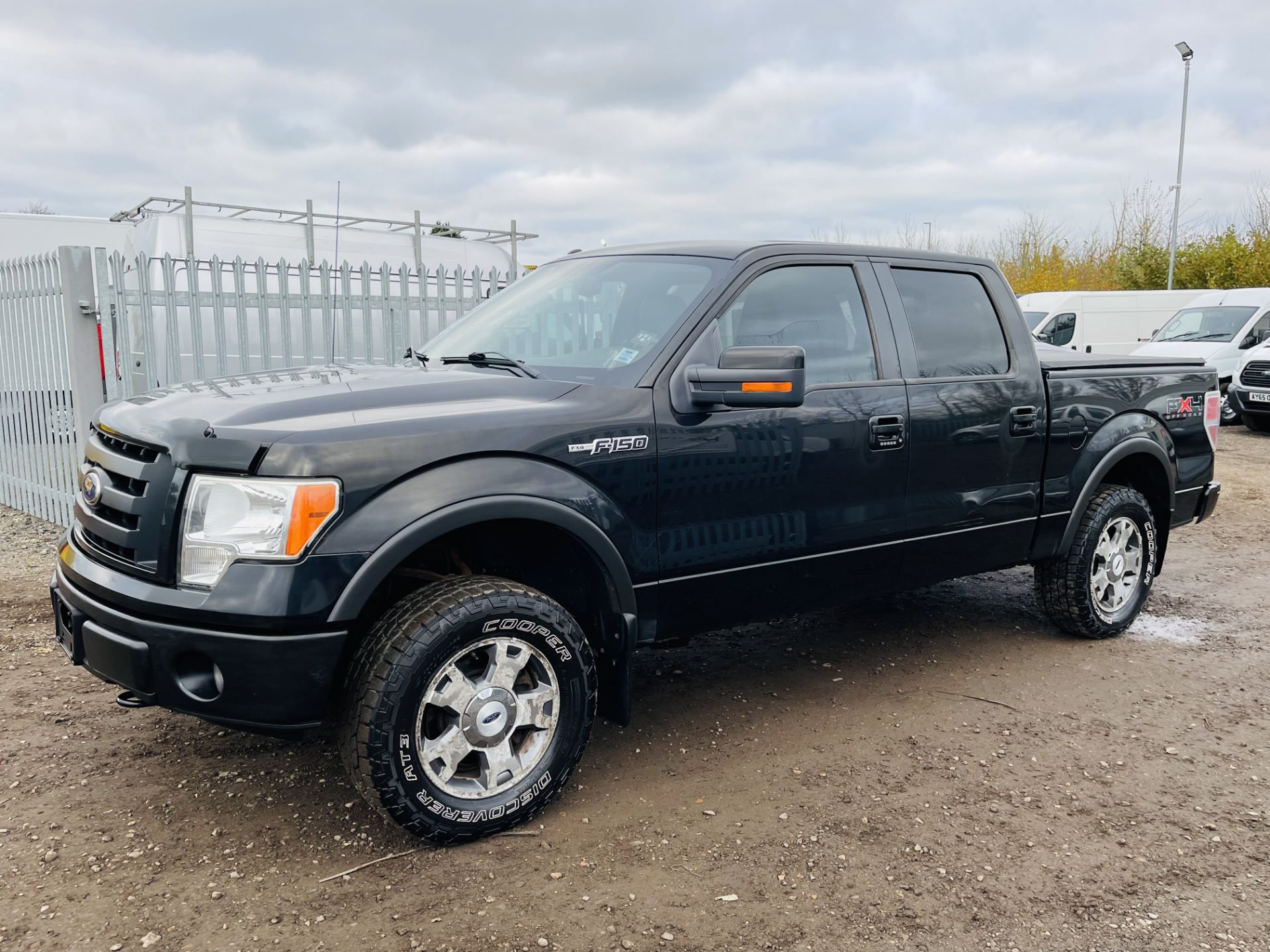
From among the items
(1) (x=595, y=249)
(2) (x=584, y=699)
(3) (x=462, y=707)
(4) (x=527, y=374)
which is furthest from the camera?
(1) (x=595, y=249)

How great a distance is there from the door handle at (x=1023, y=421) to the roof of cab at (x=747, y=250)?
76cm

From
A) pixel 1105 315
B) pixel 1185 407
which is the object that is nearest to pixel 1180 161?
pixel 1105 315

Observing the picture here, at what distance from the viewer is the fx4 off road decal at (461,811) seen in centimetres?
292

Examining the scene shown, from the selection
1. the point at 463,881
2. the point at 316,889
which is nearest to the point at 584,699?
the point at 463,881

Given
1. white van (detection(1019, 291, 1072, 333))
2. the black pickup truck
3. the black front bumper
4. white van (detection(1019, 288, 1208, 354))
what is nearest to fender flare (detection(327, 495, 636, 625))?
the black pickup truck

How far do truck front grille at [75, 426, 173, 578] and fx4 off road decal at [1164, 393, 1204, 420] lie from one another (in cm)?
482

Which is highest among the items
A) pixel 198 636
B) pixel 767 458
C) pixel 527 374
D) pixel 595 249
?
pixel 595 249

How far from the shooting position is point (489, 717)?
309cm

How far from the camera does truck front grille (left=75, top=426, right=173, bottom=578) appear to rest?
2865 mm

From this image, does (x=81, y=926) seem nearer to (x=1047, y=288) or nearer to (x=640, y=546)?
(x=640, y=546)

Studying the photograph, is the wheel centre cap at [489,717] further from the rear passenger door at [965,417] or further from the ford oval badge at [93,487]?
the rear passenger door at [965,417]

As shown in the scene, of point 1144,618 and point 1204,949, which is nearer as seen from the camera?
point 1204,949

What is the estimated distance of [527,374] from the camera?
143 inches

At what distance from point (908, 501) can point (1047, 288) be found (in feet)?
113
